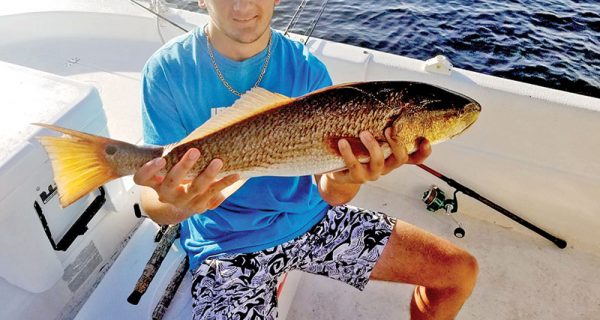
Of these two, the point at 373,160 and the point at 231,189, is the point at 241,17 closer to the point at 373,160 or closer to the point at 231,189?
the point at 231,189

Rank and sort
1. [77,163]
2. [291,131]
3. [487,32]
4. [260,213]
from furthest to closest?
[487,32] < [260,213] < [291,131] < [77,163]

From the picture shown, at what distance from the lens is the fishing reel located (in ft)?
13.5

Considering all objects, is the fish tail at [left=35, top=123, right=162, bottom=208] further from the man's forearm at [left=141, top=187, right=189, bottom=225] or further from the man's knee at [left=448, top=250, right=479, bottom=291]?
the man's knee at [left=448, top=250, right=479, bottom=291]

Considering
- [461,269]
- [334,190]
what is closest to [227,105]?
[334,190]

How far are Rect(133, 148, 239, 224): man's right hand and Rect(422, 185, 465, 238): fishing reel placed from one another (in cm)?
258

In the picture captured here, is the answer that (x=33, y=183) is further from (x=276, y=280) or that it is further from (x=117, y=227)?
(x=276, y=280)

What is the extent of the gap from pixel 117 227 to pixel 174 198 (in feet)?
4.43

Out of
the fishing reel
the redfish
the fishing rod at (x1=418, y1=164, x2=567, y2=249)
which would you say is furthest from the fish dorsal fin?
the fishing reel

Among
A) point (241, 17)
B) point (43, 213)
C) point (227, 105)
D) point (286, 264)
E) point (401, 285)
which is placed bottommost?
point (401, 285)

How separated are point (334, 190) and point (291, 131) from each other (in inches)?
25.0

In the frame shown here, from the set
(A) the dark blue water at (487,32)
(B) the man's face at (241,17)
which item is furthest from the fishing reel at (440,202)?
(A) the dark blue water at (487,32)

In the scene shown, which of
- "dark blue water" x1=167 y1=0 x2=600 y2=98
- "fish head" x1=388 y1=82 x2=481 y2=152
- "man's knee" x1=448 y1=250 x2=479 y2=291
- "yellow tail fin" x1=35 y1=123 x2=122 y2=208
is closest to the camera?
"yellow tail fin" x1=35 y1=123 x2=122 y2=208

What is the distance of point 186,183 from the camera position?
2.11 metres

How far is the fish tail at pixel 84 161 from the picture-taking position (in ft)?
5.91
